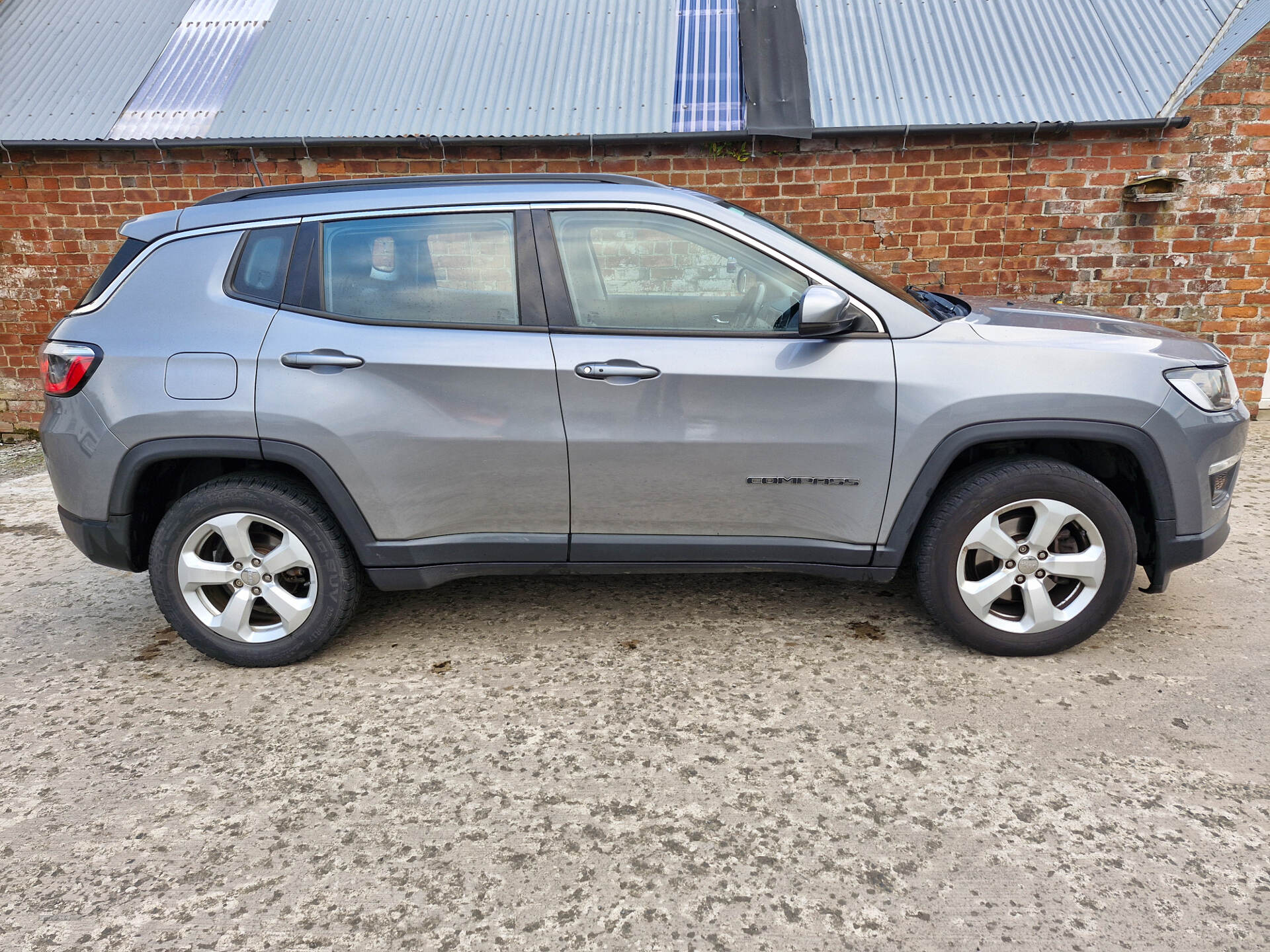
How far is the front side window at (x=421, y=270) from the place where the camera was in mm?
3172

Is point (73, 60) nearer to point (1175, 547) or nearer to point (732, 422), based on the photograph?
point (732, 422)

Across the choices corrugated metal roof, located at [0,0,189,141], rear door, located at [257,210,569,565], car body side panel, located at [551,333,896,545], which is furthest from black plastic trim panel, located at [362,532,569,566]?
corrugated metal roof, located at [0,0,189,141]

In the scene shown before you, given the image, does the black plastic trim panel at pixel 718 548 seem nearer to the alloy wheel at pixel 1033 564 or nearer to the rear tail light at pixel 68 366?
the alloy wheel at pixel 1033 564

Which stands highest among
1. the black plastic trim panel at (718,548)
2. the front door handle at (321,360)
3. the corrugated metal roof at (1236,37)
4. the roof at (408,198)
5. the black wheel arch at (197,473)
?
the corrugated metal roof at (1236,37)

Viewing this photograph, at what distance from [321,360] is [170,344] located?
59 centimetres

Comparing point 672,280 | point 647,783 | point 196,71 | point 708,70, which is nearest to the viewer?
point 647,783

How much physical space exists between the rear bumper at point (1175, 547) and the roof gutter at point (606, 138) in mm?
4330

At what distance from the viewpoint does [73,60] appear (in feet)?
25.2

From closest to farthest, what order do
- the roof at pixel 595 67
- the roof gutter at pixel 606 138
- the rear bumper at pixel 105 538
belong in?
the rear bumper at pixel 105 538, the roof gutter at pixel 606 138, the roof at pixel 595 67

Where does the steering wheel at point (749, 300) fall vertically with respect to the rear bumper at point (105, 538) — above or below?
above

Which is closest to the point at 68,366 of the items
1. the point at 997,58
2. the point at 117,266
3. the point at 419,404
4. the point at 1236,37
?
the point at 117,266

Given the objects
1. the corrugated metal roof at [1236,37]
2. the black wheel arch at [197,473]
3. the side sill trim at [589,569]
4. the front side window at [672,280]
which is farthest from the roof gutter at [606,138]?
the side sill trim at [589,569]

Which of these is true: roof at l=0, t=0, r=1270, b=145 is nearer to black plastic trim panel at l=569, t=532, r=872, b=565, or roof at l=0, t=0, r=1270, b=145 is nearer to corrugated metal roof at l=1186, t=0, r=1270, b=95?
corrugated metal roof at l=1186, t=0, r=1270, b=95

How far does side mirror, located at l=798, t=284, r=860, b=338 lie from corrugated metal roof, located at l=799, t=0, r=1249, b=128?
4.17 meters
